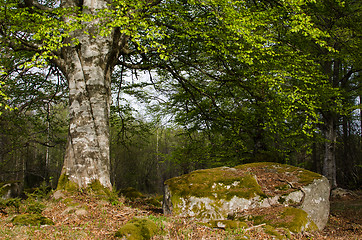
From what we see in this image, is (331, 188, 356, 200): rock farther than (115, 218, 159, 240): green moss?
Yes

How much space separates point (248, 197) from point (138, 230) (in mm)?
3019

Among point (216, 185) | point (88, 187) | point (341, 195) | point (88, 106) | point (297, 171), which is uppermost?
point (88, 106)

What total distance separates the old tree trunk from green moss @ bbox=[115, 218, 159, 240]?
270 cm

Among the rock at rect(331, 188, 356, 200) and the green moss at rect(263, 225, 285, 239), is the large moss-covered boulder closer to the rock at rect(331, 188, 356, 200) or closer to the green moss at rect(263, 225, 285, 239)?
the green moss at rect(263, 225, 285, 239)

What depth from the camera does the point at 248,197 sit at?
6.31 meters

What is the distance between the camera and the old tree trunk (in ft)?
22.7

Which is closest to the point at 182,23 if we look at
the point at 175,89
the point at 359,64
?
the point at 175,89

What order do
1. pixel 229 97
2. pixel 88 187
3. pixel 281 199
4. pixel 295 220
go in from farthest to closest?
pixel 229 97, pixel 88 187, pixel 281 199, pixel 295 220

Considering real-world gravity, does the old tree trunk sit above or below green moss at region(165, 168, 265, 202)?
above

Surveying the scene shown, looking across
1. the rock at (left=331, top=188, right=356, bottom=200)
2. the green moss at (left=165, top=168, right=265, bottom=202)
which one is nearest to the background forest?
the rock at (left=331, top=188, right=356, bottom=200)

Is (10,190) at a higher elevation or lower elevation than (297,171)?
lower

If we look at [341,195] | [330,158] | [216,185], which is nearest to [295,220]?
[216,185]

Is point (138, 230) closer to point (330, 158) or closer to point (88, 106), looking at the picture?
point (88, 106)

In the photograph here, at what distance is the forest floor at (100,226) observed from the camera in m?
4.50
